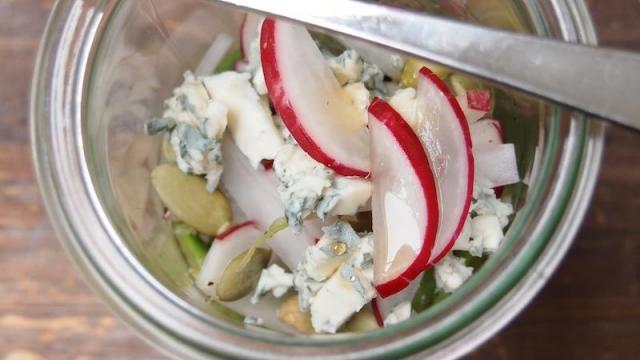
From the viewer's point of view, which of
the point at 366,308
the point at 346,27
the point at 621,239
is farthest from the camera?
the point at 621,239

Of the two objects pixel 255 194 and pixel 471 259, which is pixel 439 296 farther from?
pixel 255 194

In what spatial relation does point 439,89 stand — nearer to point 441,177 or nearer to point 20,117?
point 441,177

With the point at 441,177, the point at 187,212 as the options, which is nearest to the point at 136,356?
the point at 187,212

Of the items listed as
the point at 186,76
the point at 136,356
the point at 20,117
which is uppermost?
the point at 186,76

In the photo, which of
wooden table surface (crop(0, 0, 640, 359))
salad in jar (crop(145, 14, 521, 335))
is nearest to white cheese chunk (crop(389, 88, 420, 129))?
salad in jar (crop(145, 14, 521, 335))

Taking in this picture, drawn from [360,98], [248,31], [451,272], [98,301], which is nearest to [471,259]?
[451,272]

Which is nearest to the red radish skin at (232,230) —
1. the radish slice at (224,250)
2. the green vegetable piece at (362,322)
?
the radish slice at (224,250)
